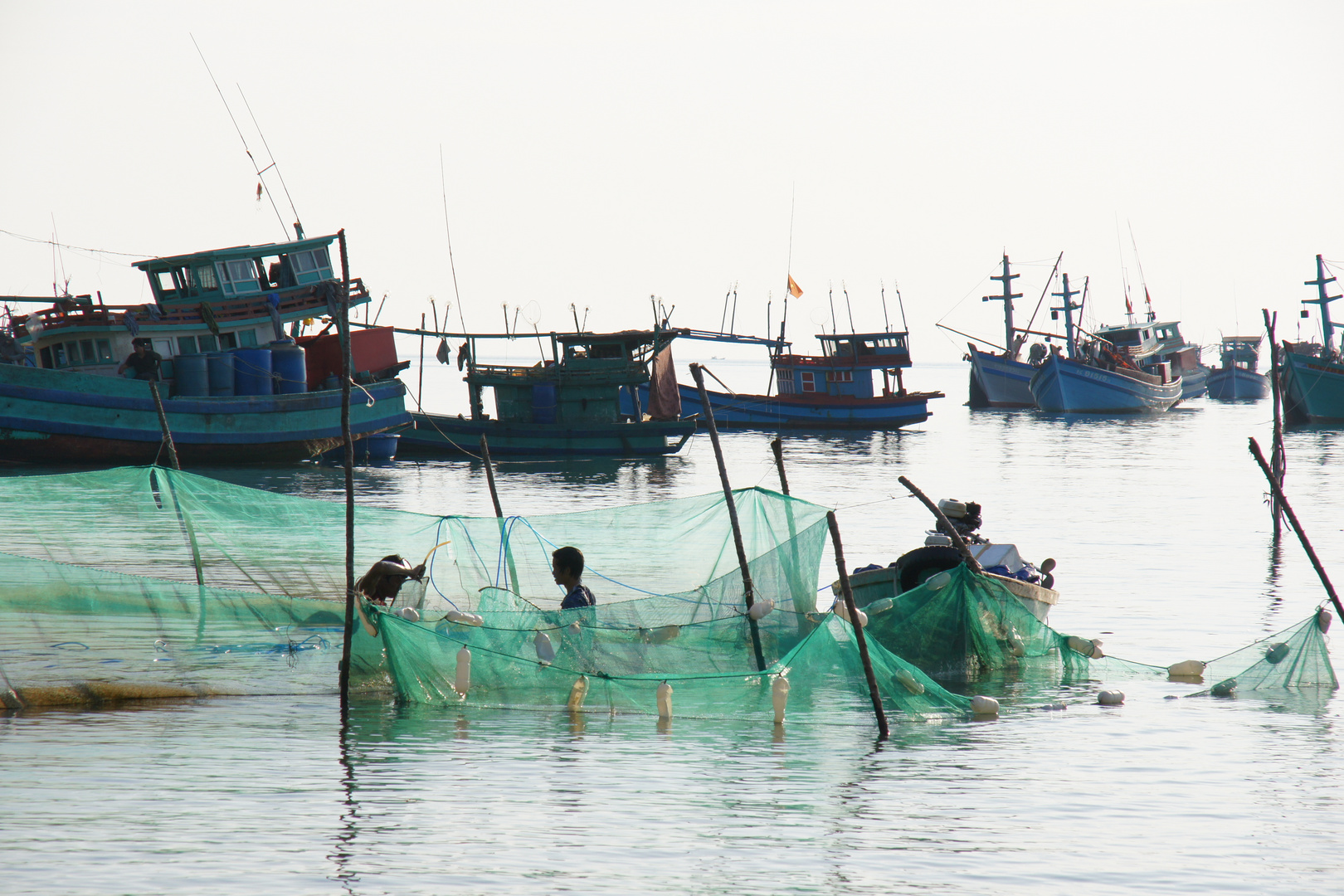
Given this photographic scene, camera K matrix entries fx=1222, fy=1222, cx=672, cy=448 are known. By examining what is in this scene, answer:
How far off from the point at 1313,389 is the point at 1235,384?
1988 inches

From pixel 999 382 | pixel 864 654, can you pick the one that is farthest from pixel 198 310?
pixel 999 382

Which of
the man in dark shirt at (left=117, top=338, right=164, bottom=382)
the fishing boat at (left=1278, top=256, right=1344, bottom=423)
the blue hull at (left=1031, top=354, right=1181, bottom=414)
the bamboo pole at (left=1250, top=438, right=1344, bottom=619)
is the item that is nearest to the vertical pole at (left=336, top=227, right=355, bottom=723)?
the bamboo pole at (left=1250, top=438, right=1344, bottom=619)

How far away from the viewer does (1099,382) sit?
6781 centimetres

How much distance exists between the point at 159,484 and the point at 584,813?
16.2ft

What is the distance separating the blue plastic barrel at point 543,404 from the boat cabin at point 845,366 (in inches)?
640

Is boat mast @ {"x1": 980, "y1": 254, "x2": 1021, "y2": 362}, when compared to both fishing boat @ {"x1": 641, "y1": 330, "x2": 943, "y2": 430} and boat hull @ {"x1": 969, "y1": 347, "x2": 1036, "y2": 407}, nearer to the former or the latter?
boat hull @ {"x1": 969, "y1": 347, "x2": 1036, "y2": 407}

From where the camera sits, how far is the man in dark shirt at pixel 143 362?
27938 millimetres

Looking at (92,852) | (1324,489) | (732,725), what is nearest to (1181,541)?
(1324,489)

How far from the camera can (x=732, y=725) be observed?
29.2ft

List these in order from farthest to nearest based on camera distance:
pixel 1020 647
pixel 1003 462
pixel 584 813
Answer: pixel 1003 462 < pixel 1020 647 < pixel 584 813

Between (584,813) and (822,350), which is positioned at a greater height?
(822,350)

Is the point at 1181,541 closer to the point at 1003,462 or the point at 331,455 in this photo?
the point at 1003,462

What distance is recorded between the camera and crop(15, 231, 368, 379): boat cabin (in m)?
28.6

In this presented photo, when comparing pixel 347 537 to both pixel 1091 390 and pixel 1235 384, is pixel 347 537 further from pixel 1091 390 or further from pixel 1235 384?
pixel 1235 384
